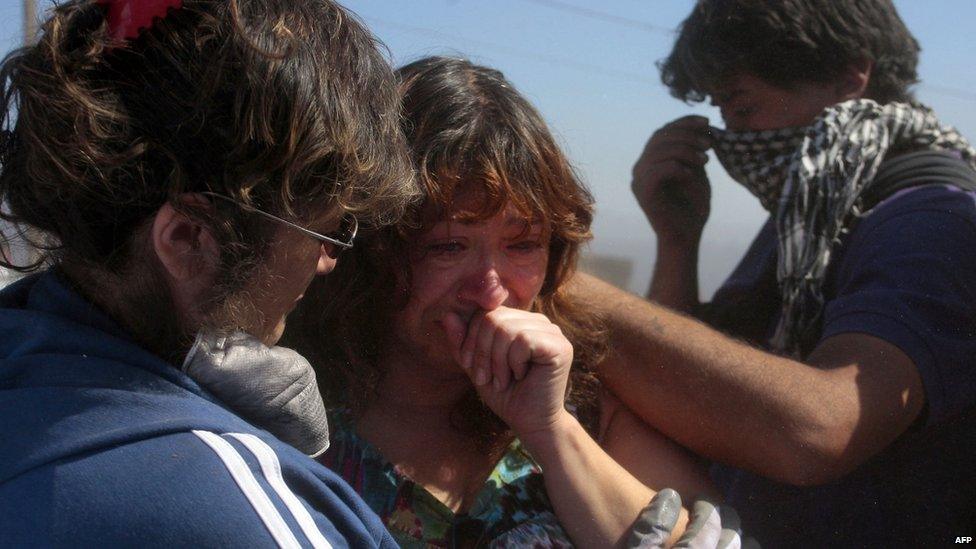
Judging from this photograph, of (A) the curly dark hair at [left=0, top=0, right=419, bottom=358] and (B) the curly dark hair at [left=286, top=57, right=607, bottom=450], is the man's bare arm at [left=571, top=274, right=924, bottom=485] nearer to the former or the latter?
(B) the curly dark hair at [left=286, top=57, right=607, bottom=450]

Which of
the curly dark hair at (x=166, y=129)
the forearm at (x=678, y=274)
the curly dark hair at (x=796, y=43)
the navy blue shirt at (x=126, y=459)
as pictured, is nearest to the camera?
the navy blue shirt at (x=126, y=459)

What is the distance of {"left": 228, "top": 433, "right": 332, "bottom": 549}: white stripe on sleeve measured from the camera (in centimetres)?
90

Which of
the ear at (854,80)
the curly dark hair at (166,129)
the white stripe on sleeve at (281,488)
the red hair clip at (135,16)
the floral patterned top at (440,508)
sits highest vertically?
the ear at (854,80)

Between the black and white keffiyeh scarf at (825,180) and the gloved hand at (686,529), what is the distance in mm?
599

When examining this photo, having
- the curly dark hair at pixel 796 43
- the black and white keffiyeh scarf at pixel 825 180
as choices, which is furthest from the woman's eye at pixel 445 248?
the curly dark hair at pixel 796 43

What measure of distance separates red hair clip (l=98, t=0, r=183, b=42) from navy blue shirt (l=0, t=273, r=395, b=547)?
300 millimetres

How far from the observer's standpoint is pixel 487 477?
5.18 ft

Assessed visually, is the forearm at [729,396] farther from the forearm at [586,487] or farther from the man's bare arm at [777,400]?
the forearm at [586,487]

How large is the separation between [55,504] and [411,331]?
878mm

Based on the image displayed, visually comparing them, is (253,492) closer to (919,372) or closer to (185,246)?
(185,246)

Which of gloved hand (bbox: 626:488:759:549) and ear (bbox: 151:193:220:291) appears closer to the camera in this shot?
ear (bbox: 151:193:220:291)

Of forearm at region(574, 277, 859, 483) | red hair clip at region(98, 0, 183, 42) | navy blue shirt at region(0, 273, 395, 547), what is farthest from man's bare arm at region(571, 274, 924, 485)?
red hair clip at region(98, 0, 183, 42)

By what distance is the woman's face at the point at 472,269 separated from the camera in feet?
5.07

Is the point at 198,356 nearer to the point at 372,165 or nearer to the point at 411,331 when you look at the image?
the point at 372,165
